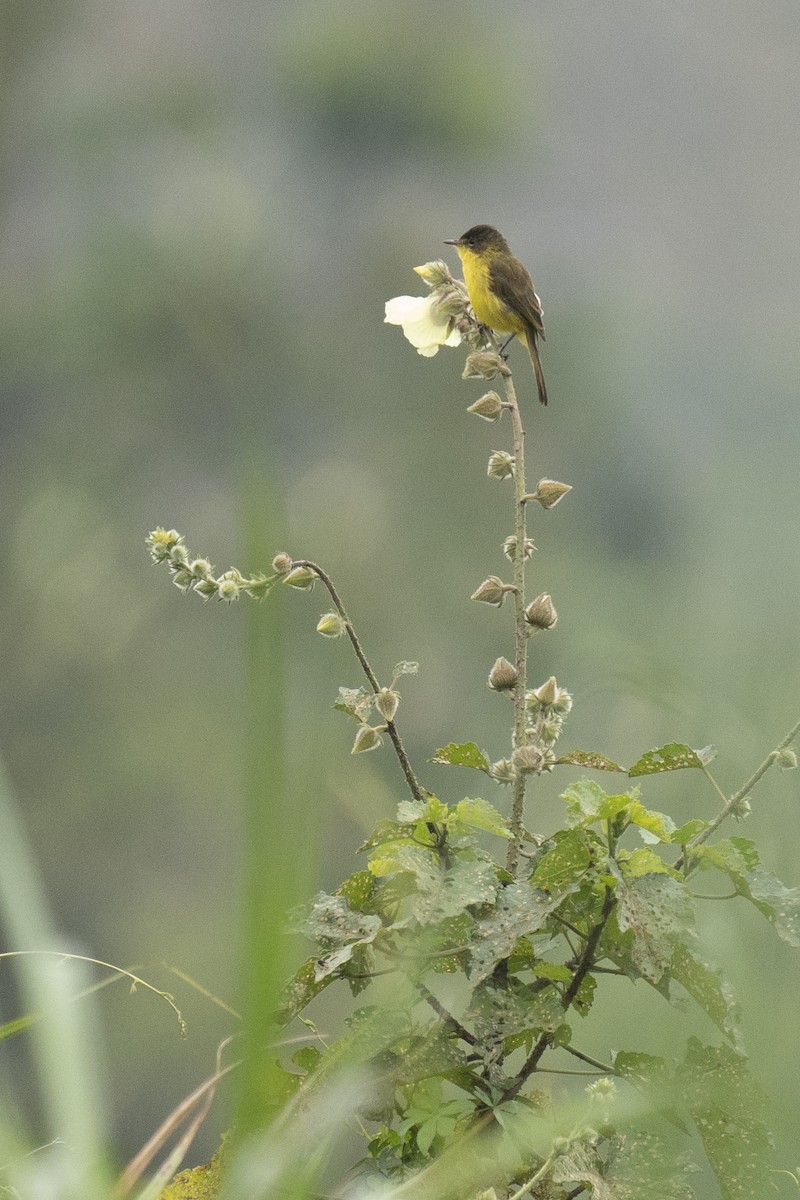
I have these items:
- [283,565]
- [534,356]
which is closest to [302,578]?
[283,565]

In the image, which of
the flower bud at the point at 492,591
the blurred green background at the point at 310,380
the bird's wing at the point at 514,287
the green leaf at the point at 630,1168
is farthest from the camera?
the blurred green background at the point at 310,380

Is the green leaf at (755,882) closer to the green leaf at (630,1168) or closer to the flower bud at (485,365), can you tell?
the green leaf at (630,1168)

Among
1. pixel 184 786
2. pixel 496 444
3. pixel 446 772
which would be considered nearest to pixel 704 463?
pixel 496 444

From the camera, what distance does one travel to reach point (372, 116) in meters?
4.88

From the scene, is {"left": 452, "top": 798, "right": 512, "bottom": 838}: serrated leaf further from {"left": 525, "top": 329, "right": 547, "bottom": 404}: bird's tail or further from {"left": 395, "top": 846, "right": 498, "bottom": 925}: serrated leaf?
{"left": 525, "top": 329, "right": 547, "bottom": 404}: bird's tail

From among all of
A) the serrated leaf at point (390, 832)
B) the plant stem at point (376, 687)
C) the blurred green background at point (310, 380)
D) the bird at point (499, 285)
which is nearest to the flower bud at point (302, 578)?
the plant stem at point (376, 687)

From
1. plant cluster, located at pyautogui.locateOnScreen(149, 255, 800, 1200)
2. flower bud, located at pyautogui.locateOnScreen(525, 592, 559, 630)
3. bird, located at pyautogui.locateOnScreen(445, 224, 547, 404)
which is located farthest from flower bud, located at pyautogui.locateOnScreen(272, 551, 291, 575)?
bird, located at pyautogui.locateOnScreen(445, 224, 547, 404)

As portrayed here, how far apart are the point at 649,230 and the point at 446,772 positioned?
2.66 meters

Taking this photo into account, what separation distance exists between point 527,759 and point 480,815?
28 millimetres

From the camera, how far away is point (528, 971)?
0.48m

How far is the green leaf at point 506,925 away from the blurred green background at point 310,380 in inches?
102

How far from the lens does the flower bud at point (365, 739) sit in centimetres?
48

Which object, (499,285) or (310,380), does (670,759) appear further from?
(310,380)

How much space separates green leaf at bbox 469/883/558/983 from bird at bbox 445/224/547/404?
54 centimetres
